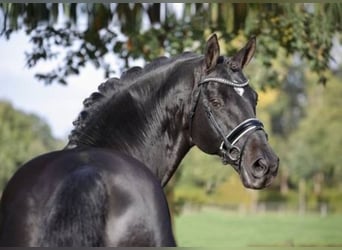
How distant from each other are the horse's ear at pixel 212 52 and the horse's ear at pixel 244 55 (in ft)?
0.33

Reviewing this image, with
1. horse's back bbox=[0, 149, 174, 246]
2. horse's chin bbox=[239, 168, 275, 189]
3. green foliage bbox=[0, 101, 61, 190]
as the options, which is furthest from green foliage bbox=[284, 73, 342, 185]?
horse's back bbox=[0, 149, 174, 246]

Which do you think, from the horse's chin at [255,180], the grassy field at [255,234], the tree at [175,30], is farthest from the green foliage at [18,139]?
the horse's chin at [255,180]

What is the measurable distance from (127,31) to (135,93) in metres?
4.29

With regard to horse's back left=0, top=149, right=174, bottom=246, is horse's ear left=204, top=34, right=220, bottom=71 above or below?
above

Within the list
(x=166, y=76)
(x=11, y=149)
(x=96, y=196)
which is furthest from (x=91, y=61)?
(x=11, y=149)

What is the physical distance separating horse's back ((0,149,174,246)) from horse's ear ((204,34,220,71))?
0.76 m

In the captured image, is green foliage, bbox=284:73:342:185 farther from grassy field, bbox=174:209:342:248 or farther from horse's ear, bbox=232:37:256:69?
horse's ear, bbox=232:37:256:69

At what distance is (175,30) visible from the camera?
24.5 feet

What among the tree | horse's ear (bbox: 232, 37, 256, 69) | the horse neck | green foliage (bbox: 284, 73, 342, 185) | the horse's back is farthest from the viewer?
green foliage (bbox: 284, 73, 342, 185)

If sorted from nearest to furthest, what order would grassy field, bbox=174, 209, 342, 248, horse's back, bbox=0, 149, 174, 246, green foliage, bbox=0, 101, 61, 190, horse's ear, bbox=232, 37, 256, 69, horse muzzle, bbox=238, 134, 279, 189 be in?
1. horse's back, bbox=0, 149, 174, 246
2. horse muzzle, bbox=238, 134, 279, 189
3. horse's ear, bbox=232, 37, 256, 69
4. grassy field, bbox=174, 209, 342, 248
5. green foliage, bbox=0, 101, 61, 190

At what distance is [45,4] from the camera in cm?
650

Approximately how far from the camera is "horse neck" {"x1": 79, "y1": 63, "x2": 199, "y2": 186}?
274 cm

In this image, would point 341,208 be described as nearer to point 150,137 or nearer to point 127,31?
point 127,31

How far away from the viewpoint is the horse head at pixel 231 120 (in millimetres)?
2588
